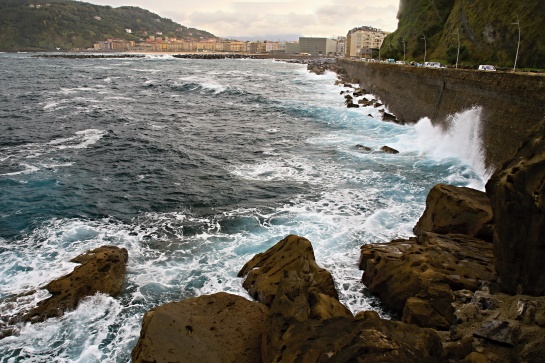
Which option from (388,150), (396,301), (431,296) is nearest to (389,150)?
(388,150)

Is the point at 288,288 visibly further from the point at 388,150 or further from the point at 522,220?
the point at 388,150

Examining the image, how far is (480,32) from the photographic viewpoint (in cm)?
3825

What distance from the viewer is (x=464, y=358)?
624cm

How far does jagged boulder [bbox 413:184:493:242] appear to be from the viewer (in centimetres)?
1145

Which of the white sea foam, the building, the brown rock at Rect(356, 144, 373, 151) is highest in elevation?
the building

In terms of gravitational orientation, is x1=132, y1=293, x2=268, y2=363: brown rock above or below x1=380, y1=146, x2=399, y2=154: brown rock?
below

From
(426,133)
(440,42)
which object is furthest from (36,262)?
(440,42)

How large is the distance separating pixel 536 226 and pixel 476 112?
1584 cm

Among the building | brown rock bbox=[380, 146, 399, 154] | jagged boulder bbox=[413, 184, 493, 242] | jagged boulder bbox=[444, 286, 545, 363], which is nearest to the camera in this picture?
jagged boulder bbox=[444, 286, 545, 363]

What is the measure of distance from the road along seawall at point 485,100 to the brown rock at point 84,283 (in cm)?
1299

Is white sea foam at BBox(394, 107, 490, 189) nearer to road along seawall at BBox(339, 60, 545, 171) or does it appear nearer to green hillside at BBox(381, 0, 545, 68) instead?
road along seawall at BBox(339, 60, 545, 171)

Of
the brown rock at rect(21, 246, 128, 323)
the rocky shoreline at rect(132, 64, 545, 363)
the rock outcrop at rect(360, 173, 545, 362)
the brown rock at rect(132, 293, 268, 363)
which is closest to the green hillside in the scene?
the rocky shoreline at rect(132, 64, 545, 363)

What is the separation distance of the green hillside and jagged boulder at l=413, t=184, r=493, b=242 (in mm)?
22191

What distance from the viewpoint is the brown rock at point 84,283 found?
9656 mm
